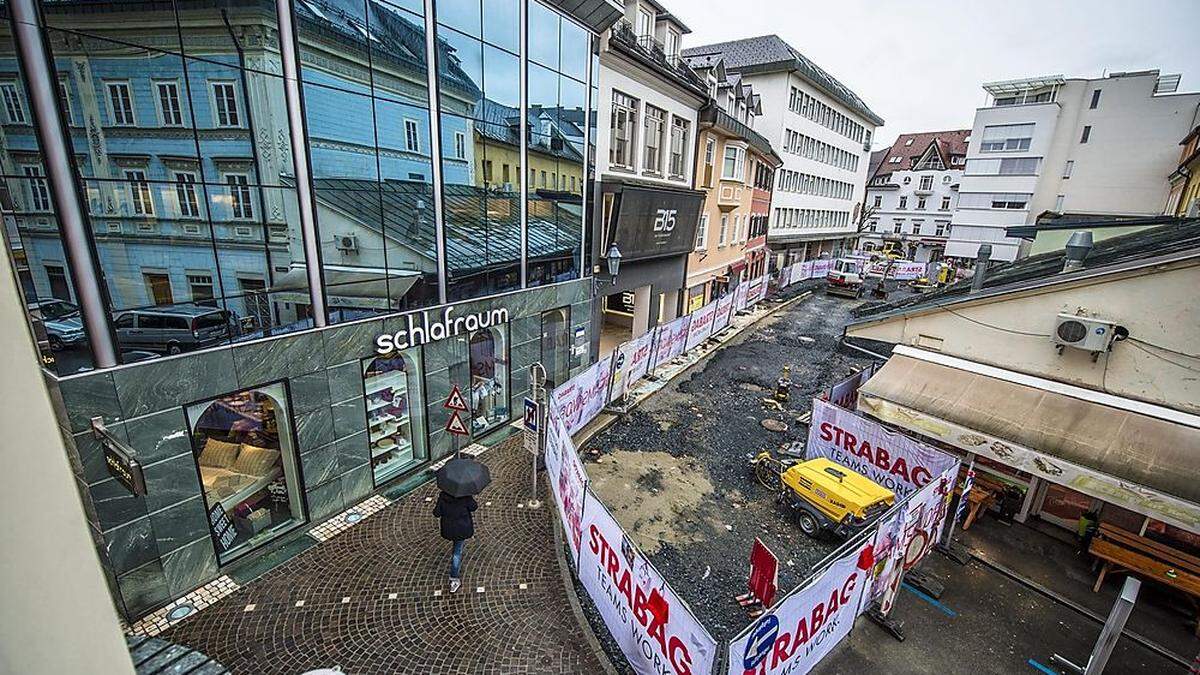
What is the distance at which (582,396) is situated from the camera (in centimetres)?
1330

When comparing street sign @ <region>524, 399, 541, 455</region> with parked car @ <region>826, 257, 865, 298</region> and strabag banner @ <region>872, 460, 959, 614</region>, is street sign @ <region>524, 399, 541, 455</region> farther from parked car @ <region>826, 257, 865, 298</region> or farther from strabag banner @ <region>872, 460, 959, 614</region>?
parked car @ <region>826, 257, 865, 298</region>

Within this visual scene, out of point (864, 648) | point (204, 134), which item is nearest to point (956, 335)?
point (864, 648)

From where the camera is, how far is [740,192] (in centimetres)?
2773

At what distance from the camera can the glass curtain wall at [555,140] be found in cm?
1258

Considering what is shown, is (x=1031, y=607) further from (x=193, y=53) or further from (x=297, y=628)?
(x=193, y=53)

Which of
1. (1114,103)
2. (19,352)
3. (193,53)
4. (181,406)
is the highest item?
(1114,103)

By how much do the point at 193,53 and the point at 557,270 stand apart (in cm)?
900

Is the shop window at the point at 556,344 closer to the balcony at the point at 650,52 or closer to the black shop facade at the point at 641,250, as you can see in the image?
the black shop facade at the point at 641,250

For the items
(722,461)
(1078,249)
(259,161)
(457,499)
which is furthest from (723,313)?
(259,161)

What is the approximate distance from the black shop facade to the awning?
874cm

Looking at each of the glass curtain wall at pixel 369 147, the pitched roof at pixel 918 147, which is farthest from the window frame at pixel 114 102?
the pitched roof at pixel 918 147

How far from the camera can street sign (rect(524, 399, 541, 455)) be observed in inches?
389

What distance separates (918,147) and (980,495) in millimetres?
69065

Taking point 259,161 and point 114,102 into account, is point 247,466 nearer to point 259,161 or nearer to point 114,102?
point 259,161
